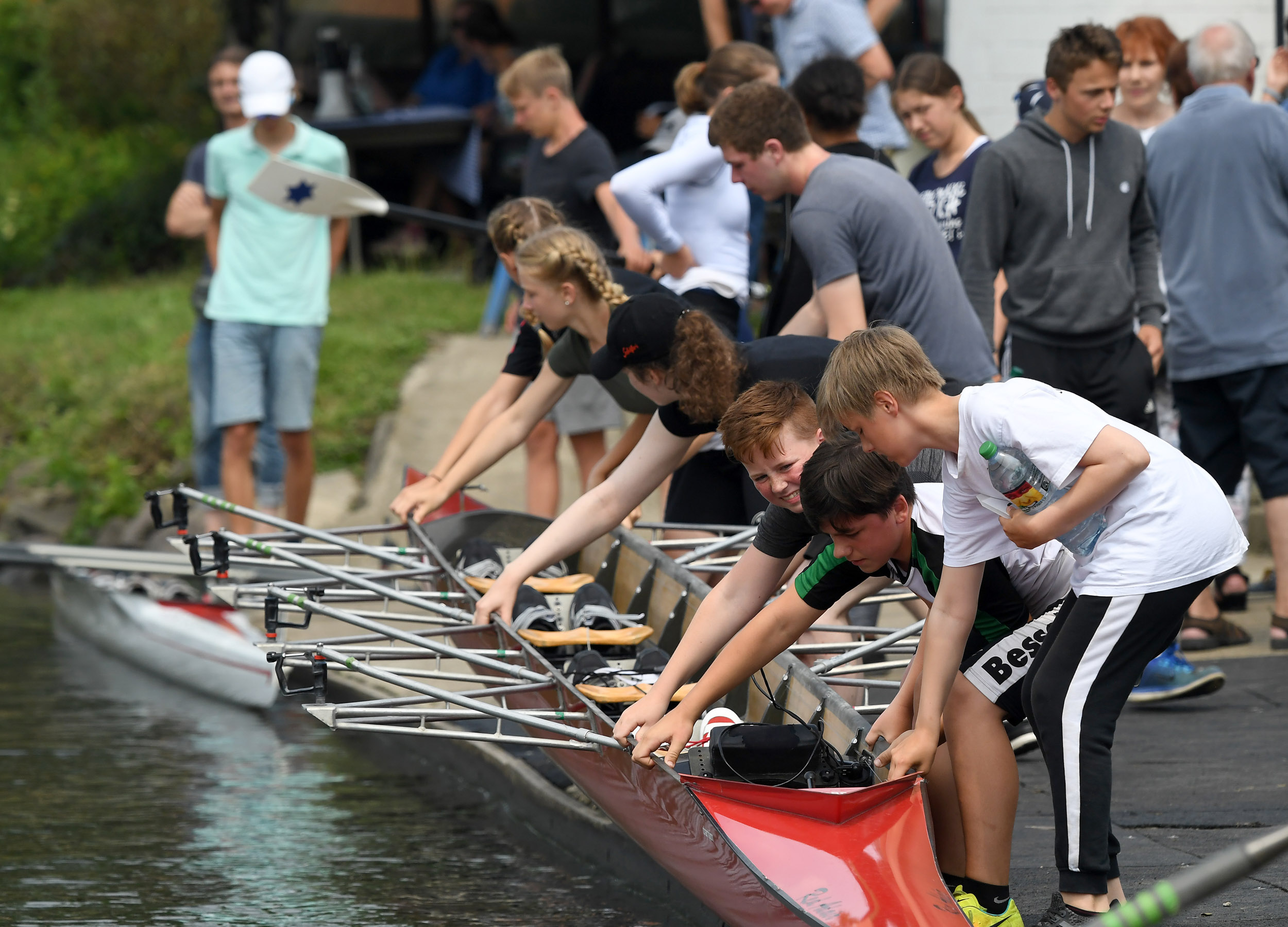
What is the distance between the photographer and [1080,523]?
3264mm

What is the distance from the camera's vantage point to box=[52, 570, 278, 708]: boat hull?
7.79m

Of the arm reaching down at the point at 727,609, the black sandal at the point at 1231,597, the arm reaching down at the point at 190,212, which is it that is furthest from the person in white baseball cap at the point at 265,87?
the black sandal at the point at 1231,597

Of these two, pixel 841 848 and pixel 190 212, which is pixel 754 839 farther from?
pixel 190 212

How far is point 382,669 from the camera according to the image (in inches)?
169

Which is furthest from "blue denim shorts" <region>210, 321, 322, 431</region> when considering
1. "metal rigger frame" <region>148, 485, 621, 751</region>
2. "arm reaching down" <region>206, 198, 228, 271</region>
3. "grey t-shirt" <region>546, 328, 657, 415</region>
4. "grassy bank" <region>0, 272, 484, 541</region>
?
"grey t-shirt" <region>546, 328, 657, 415</region>

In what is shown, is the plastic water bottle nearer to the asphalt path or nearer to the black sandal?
the asphalt path

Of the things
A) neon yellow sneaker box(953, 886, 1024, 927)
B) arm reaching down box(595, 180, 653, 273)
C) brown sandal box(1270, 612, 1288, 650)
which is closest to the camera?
neon yellow sneaker box(953, 886, 1024, 927)

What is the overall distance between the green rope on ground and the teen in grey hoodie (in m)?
3.74

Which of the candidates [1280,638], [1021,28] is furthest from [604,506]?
[1021,28]

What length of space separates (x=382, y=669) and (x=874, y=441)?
166 centimetres

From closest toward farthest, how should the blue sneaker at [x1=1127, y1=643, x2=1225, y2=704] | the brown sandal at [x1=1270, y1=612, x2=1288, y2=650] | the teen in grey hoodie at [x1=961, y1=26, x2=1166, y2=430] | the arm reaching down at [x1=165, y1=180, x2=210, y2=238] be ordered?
the blue sneaker at [x1=1127, y1=643, x2=1225, y2=704], the teen in grey hoodie at [x1=961, y1=26, x2=1166, y2=430], the brown sandal at [x1=1270, y1=612, x2=1288, y2=650], the arm reaching down at [x1=165, y1=180, x2=210, y2=238]

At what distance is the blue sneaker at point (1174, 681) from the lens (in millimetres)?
5484

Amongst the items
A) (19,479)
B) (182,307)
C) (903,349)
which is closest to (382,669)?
(903,349)

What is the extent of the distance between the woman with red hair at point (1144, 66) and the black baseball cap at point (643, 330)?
10.1 ft
